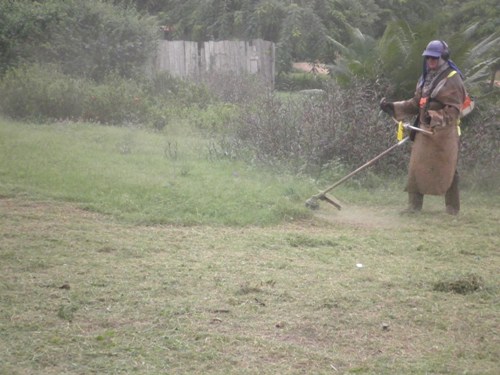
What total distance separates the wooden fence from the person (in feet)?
37.2

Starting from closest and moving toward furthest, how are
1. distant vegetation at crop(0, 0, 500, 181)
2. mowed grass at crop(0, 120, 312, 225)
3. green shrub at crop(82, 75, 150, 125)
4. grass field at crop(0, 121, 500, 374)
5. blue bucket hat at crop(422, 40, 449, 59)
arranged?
1. grass field at crop(0, 121, 500, 374)
2. mowed grass at crop(0, 120, 312, 225)
3. blue bucket hat at crop(422, 40, 449, 59)
4. distant vegetation at crop(0, 0, 500, 181)
5. green shrub at crop(82, 75, 150, 125)

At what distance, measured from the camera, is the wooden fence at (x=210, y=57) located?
20.9 meters

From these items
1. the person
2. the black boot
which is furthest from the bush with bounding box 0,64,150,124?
the black boot

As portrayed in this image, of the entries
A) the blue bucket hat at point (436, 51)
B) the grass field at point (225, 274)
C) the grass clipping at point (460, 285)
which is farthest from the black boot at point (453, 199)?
the grass clipping at point (460, 285)

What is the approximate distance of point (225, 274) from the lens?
6516mm

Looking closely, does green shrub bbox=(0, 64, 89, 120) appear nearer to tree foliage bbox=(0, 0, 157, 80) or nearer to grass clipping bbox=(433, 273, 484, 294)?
tree foliage bbox=(0, 0, 157, 80)

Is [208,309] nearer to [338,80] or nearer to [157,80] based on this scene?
[338,80]

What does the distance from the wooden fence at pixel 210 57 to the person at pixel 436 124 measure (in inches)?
446

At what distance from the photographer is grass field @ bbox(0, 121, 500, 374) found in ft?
15.9

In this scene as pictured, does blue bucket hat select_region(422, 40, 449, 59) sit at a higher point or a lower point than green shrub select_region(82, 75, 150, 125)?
higher

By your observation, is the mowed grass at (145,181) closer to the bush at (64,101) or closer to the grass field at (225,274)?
the grass field at (225,274)

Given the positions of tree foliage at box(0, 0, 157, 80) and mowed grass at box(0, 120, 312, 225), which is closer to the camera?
mowed grass at box(0, 120, 312, 225)

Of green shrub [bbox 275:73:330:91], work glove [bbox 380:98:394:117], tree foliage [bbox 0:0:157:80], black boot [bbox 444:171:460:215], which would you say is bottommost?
black boot [bbox 444:171:460:215]

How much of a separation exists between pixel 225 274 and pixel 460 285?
6.13ft
